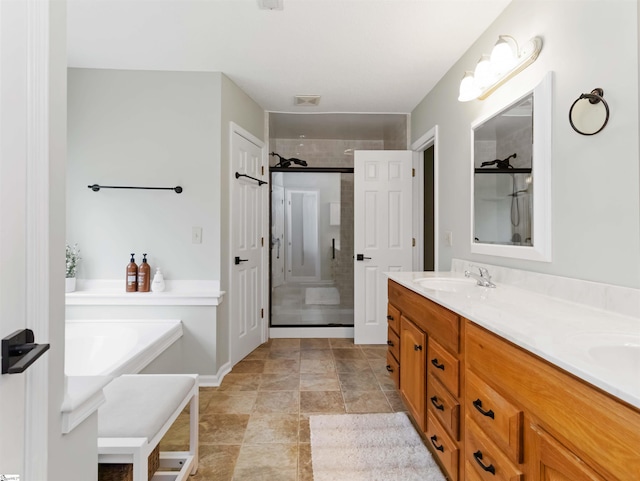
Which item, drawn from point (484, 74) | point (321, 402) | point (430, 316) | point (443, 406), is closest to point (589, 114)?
point (484, 74)

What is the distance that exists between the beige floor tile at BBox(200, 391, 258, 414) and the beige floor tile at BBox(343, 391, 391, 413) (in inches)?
25.9

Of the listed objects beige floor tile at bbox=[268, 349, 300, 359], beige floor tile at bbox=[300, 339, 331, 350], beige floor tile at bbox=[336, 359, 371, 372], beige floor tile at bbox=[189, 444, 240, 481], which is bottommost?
beige floor tile at bbox=[189, 444, 240, 481]

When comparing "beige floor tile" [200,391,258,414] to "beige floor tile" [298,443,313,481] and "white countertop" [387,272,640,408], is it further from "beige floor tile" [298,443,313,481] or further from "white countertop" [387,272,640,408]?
"white countertop" [387,272,640,408]

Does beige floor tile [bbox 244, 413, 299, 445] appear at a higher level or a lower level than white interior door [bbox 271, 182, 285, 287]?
lower

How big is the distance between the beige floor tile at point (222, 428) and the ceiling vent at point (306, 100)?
2622 millimetres

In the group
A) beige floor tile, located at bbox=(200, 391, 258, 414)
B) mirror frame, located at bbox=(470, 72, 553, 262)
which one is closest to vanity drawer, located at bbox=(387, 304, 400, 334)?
mirror frame, located at bbox=(470, 72, 553, 262)

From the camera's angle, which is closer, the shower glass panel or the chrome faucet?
the chrome faucet

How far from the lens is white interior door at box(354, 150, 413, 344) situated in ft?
10.8

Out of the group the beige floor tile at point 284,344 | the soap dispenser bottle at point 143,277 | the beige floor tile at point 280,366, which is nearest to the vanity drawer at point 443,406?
the beige floor tile at point 280,366

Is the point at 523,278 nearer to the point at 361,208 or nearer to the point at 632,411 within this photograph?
the point at 632,411

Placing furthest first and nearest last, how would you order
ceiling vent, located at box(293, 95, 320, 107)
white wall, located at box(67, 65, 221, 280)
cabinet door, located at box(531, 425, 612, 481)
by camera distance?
ceiling vent, located at box(293, 95, 320, 107), white wall, located at box(67, 65, 221, 280), cabinet door, located at box(531, 425, 612, 481)

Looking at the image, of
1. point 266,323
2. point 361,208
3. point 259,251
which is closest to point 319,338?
point 266,323

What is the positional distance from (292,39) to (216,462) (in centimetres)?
250

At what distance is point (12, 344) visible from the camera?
0.56m
